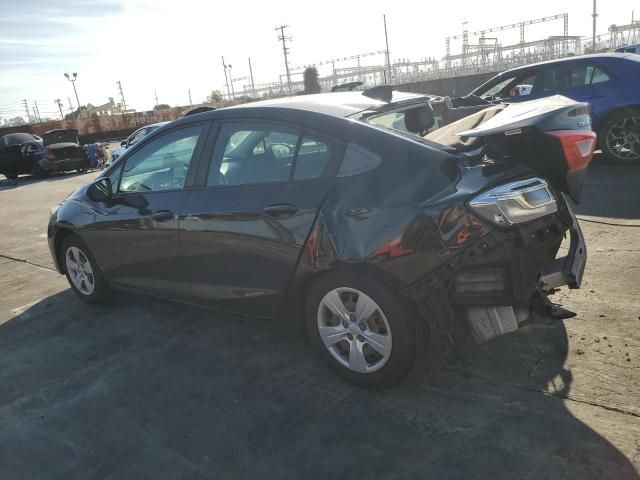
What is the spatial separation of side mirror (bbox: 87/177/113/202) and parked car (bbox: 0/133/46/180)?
50.6 ft

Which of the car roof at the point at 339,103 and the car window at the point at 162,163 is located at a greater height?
the car roof at the point at 339,103

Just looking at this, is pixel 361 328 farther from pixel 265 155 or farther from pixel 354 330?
pixel 265 155

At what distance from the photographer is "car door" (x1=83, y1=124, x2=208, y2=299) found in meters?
3.70

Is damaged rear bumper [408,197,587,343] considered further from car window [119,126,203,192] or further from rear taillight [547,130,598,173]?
car window [119,126,203,192]

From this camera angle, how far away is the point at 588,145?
2807mm

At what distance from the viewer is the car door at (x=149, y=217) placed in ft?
12.1

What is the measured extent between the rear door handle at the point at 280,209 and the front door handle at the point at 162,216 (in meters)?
0.92

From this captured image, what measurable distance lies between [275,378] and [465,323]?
121cm

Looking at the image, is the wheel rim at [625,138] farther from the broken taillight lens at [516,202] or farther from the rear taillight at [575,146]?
the broken taillight lens at [516,202]

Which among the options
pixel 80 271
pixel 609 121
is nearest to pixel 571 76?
pixel 609 121

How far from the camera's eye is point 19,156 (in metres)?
18.0

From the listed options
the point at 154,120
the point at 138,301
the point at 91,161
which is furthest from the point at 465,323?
the point at 154,120

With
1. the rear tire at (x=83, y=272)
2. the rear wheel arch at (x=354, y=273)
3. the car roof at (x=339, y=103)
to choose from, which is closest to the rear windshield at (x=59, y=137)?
the rear tire at (x=83, y=272)

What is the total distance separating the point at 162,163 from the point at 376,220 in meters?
1.98
